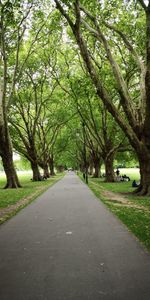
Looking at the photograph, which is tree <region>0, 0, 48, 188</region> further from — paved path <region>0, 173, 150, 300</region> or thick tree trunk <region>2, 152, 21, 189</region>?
paved path <region>0, 173, 150, 300</region>

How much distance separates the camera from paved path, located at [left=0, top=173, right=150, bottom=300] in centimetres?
404

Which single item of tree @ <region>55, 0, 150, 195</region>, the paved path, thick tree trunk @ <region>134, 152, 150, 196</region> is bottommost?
the paved path

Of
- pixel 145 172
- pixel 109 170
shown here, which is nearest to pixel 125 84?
pixel 145 172

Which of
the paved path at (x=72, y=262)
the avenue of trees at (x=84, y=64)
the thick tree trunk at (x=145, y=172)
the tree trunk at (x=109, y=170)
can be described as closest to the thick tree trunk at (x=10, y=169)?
the avenue of trees at (x=84, y=64)

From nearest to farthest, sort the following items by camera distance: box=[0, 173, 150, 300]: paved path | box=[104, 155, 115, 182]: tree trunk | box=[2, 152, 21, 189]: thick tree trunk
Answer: box=[0, 173, 150, 300]: paved path
box=[2, 152, 21, 189]: thick tree trunk
box=[104, 155, 115, 182]: tree trunk

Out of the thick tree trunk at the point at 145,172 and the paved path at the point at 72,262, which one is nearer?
the paved path at the point at 72,262

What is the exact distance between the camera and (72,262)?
5.24 meters

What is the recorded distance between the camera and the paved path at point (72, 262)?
159 inches

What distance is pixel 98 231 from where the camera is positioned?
25.1ft

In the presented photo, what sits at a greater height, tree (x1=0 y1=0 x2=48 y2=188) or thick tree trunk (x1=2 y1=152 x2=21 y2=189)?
tree (x1=0 y1=0 x2=48 y2=188)

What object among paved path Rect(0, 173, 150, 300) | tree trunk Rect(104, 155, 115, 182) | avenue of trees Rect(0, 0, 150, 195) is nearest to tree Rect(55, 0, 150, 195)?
avenue of trees Rect(0, 0, 150, 195)

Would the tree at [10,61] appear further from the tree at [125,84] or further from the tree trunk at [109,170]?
the tree trunk at [109,170]

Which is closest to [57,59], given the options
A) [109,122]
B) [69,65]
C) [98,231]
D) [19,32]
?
[69,65]

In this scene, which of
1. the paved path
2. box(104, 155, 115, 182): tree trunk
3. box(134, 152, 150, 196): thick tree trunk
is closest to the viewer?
the paved path
